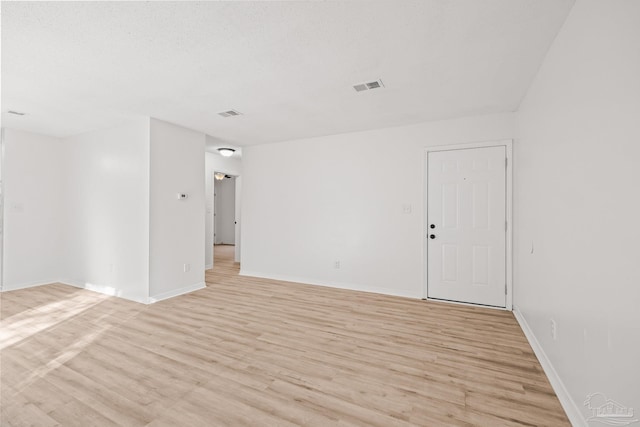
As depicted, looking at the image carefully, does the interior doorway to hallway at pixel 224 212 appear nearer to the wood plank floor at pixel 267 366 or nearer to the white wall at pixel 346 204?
the white wall at pixel 346 204

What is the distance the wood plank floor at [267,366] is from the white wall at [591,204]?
20.7 inches

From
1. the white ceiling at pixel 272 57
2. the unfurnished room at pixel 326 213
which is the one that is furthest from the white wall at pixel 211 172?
the white ceiling at pixel 272 57

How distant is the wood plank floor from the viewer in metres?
1.84

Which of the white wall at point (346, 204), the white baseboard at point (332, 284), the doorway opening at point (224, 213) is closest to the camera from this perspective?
the white wall at point (346, 204)

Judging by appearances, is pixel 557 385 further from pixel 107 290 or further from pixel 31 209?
pixel 31 209

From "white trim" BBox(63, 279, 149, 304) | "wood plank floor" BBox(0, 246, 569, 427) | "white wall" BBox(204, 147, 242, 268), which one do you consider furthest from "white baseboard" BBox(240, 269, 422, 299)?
"white trim" BBox(63, 279, 149, 304)

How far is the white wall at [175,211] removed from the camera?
410cm

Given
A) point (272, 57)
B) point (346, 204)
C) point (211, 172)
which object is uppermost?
point (272, 57)

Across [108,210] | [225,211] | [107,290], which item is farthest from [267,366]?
[225,211]

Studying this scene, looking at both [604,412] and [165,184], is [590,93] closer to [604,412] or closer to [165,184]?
[604,412]

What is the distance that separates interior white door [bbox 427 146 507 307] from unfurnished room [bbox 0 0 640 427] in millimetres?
27

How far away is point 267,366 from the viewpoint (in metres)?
2.40

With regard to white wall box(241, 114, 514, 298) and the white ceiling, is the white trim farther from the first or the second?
the white ceiling

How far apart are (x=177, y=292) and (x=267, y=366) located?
2662mm
